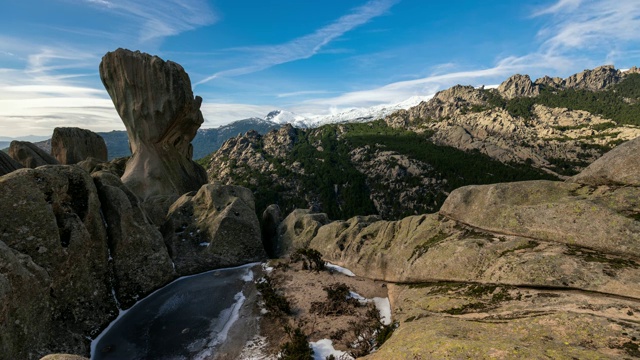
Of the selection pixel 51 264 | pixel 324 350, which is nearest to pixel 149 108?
pixel 51 264

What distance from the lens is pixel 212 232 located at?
3569cm

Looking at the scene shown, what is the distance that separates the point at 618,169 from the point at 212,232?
36474 millimetres

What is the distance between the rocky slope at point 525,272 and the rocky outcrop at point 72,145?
74.4m

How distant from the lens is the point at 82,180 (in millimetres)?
24922

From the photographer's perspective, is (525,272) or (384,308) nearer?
(525,272)

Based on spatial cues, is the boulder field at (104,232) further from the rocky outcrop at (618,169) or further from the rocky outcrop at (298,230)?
the rocky outcrop at (618,169)

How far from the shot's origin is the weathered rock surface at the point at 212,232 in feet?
110

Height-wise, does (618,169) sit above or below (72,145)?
below

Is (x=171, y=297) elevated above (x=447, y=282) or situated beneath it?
situated beneath

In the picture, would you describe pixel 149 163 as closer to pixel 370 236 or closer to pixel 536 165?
pixel 370 236

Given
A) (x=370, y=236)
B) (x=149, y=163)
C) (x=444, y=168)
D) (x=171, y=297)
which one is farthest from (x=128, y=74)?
(x=444, y=168)

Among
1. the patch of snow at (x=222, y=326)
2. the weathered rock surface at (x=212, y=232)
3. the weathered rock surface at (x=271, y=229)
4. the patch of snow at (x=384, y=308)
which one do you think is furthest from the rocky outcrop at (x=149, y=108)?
the patch of snow at (x=384, y=308)

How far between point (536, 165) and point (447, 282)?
217572 mm

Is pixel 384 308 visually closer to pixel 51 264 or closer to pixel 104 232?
pixel 51 264
